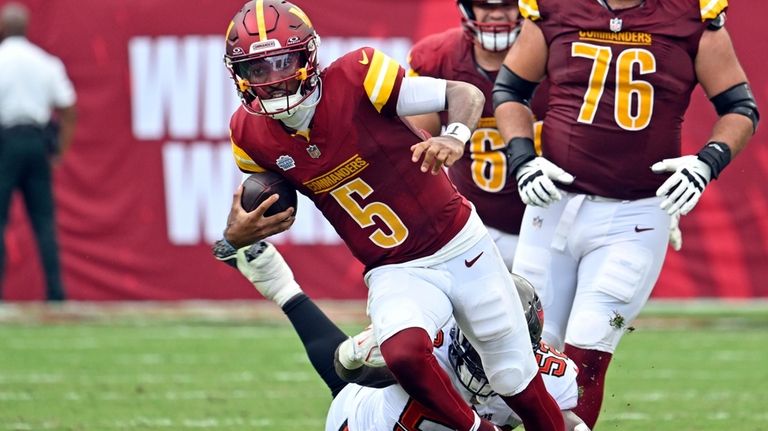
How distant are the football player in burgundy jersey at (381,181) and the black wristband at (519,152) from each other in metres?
0.54

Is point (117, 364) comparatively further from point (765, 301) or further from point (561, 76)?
point (765, 301)

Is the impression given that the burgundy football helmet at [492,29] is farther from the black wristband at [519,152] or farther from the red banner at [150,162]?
the red banner at [150,162]

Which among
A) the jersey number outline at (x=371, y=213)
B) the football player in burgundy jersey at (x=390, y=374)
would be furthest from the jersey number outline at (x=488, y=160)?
the jersey number outline at (x=371, y=213)

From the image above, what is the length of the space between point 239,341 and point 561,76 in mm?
4215

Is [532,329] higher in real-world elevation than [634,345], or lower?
higher

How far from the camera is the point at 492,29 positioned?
563 centimetres

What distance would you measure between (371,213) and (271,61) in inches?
22.0

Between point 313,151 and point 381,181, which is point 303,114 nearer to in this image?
point 313,151

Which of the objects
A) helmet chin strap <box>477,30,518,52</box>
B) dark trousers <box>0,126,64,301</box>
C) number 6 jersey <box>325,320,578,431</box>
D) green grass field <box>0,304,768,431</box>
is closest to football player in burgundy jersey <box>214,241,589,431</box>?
number 6 jersey <box>325,320,578,431</box>

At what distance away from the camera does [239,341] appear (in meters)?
8.87

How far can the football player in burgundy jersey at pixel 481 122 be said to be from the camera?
5711 millimetres

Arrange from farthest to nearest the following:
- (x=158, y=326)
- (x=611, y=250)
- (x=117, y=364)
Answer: (x=158, y=326) → (x=117, y=364) → (x=611, y=250)

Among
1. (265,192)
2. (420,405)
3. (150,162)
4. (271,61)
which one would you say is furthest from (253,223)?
(150,162)

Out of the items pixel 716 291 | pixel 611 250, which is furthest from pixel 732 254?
pixel 611 250
